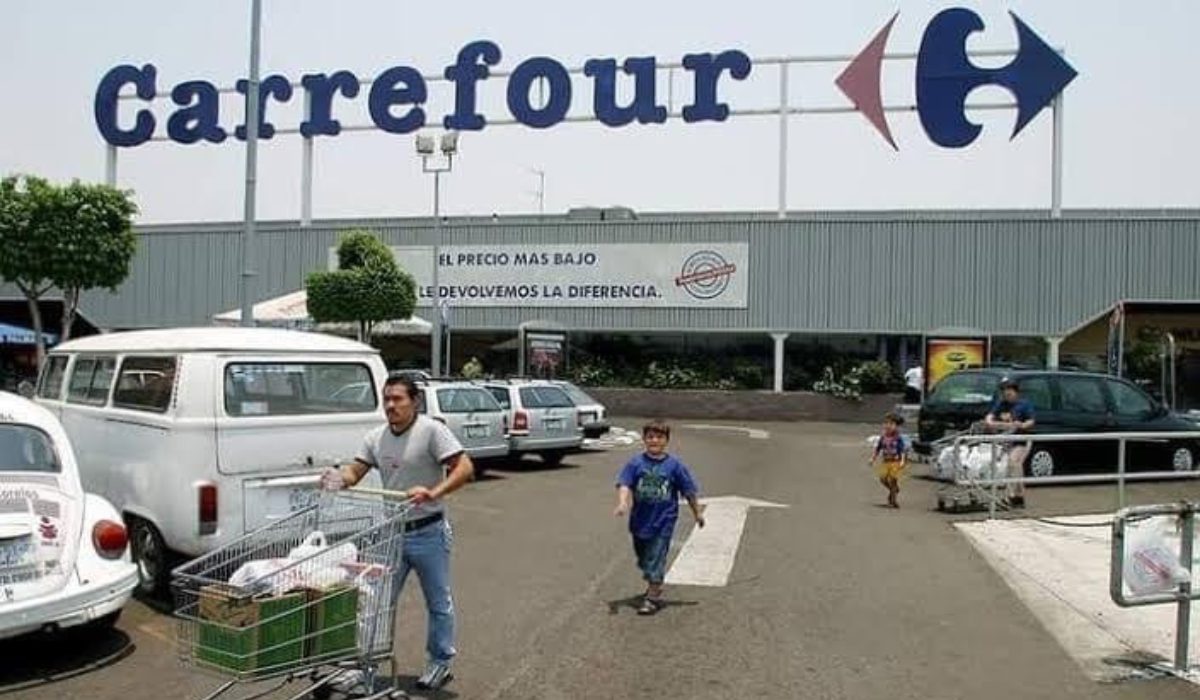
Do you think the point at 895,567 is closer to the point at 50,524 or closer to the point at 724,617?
the point at 724,617

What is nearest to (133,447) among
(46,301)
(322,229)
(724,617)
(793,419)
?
(724,617)

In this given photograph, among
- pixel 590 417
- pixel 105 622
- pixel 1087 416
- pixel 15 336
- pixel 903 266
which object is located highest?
pixel 903 266

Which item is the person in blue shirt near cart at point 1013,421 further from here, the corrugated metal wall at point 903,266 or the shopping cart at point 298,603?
the corrugated metal wall at point 903,266

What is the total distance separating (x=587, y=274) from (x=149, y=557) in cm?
2846

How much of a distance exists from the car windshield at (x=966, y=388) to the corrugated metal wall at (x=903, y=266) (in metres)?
16.9

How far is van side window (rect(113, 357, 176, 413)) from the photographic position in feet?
28.1

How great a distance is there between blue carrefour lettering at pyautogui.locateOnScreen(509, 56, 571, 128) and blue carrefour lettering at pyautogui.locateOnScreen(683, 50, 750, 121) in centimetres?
407

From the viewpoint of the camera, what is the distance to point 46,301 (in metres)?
41.3

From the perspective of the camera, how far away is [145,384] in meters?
8.85

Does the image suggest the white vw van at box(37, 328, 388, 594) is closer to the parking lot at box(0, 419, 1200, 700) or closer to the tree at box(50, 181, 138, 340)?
the parking lot at box(0, 419, 1200, 700)

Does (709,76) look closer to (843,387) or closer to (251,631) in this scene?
(843,387)

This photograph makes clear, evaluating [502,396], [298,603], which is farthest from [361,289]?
[298,603]

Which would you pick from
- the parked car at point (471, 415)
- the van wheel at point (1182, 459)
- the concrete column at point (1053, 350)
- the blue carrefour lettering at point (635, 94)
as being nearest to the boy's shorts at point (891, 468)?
the van wheel at point (1182, 459)

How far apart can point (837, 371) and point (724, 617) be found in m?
27.1
